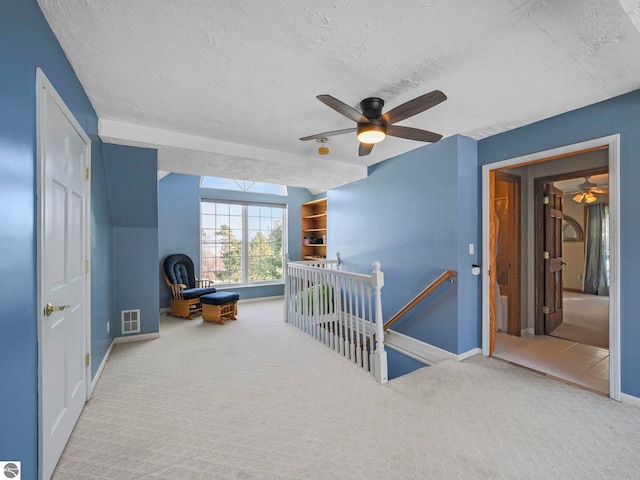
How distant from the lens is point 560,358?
300 cm

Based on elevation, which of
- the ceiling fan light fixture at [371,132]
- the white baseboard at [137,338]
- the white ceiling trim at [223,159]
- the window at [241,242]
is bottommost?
the white baseboard at [137,338]

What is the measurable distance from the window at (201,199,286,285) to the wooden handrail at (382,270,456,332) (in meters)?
3.45

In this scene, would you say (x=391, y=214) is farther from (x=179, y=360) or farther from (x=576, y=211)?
(x=576, y=211)

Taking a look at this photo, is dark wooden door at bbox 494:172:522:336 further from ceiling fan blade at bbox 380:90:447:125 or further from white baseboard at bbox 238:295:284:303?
white baseboard at bbox 238:295:284:303

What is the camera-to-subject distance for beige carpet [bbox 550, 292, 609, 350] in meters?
3.58

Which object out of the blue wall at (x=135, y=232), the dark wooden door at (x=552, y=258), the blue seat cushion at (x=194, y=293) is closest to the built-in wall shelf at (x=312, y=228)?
the blue seat cushion at (x=194, y=293)

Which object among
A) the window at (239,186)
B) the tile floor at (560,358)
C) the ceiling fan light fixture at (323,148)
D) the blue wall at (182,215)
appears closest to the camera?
the tile floor at (560,358)

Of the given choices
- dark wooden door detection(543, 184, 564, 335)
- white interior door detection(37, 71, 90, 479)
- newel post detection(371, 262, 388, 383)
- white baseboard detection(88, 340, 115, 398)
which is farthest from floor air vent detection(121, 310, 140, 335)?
dark wooden door detection(543, 184, 564, 335)

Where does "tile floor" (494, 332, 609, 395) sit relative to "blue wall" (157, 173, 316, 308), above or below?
below

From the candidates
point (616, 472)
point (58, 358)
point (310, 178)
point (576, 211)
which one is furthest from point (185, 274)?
point (576, 211)

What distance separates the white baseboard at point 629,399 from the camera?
2.13 metres

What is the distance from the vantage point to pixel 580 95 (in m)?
2.24

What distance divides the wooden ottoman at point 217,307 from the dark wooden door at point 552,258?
4.53 metres

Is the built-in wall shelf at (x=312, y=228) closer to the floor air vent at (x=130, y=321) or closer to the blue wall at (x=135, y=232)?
the blue wall at (x=135, y=232)
